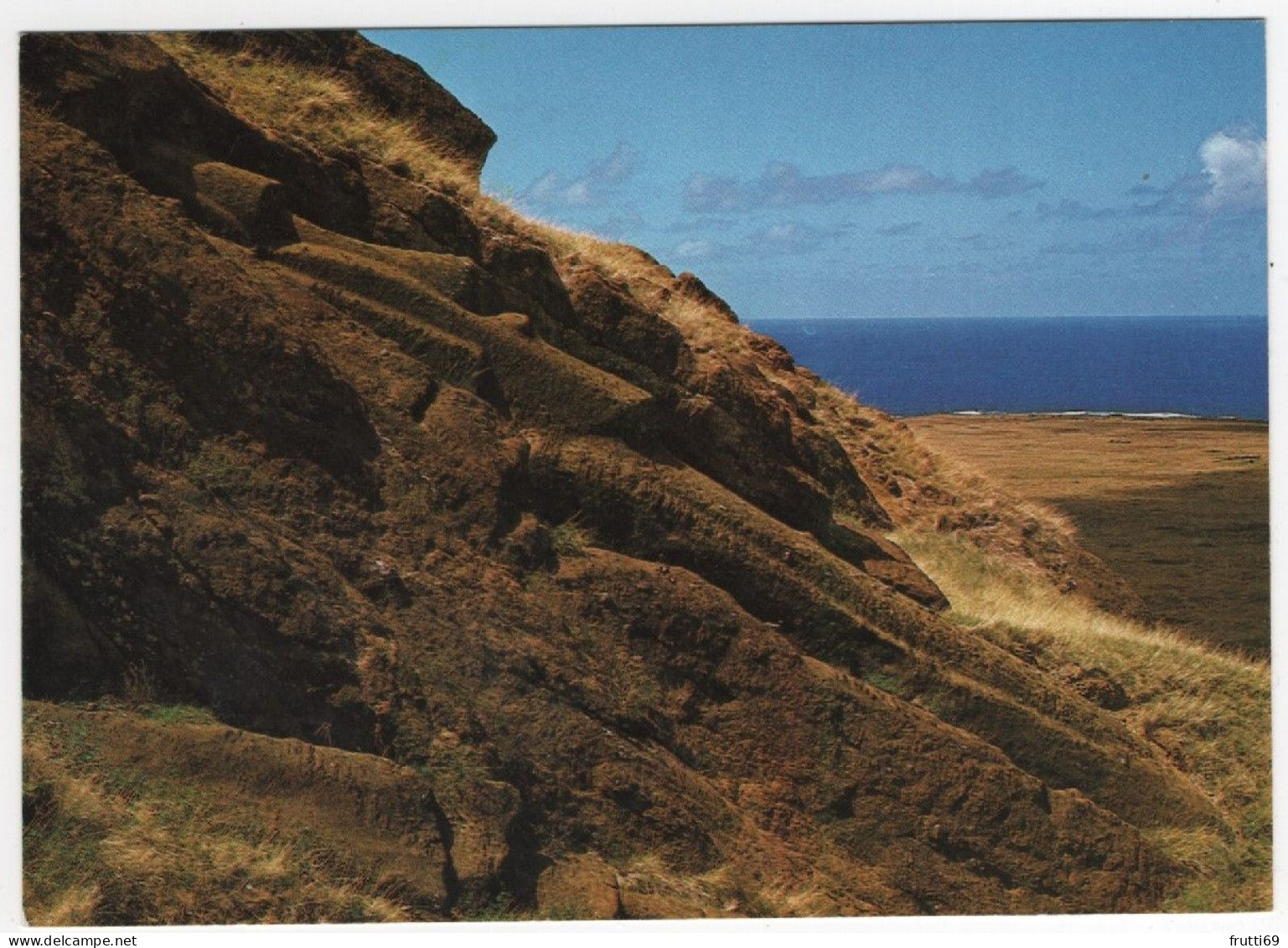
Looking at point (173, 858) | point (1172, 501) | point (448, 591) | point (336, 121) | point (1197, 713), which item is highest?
point (1172, 501)

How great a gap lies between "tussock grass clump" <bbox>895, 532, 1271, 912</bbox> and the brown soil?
413 millimetres

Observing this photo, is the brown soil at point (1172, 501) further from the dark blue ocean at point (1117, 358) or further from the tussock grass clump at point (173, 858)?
the tussock grass clump at point (173, 858)

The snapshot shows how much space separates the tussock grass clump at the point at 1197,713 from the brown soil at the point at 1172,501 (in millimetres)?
413

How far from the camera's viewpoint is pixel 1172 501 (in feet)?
56.2

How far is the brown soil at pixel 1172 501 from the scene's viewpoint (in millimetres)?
11281

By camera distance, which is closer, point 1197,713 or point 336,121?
point 336,121

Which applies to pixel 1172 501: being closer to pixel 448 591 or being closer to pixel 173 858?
pixel 448 591

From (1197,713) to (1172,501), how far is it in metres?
7.29

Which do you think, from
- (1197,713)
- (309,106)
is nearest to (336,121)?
(309,106)

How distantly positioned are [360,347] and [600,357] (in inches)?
70.7

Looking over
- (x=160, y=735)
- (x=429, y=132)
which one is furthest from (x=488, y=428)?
(x=429, y=132)

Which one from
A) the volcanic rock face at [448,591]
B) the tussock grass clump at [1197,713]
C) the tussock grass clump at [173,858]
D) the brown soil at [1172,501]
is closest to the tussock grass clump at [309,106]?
the volcanic rock face at [448,591]

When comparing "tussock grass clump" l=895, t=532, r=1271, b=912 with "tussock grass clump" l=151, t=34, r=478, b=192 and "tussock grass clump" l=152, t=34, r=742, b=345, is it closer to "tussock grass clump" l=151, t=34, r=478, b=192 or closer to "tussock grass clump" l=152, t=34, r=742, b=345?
"tussock grass clump" l=152, t=34, r=742, b=345

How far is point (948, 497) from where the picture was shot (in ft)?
51.9
